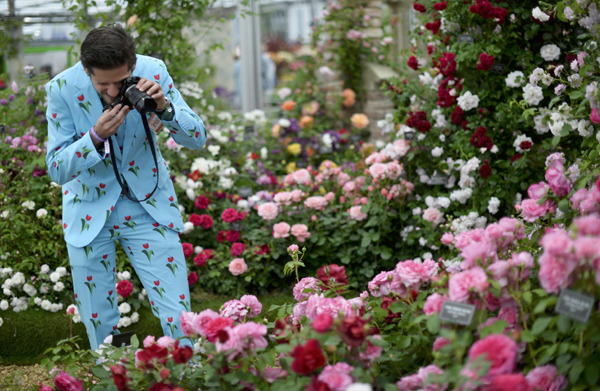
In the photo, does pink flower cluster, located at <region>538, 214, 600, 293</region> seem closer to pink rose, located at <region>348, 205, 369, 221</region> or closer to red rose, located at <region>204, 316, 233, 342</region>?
red rose, located at <region>204, 316, 233, 342</region>

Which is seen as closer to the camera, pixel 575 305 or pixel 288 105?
pixel 575 305

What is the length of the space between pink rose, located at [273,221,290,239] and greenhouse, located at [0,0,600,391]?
8cm

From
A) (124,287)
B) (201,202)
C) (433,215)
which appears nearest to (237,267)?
(201,202)

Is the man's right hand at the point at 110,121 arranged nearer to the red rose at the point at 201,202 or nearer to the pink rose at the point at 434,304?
the pink rose at the point at 434,304

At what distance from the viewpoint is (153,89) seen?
1788 mm

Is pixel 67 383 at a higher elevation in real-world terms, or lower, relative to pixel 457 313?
lower

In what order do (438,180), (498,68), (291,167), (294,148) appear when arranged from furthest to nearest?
(294,148) → (291,167) → (438,180) → (498,68)

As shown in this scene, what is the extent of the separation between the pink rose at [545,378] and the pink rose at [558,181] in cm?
55

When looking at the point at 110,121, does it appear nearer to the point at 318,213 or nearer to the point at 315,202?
the point at 315,202

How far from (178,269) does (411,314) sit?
960 mm

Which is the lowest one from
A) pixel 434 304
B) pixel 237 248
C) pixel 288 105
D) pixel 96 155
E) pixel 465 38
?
pixel 237 248

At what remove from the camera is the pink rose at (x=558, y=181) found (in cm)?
154

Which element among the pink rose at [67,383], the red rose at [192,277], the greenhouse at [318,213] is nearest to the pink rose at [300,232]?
the greenhouse at [318,213]

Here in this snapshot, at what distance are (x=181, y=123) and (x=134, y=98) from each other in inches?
8.2
